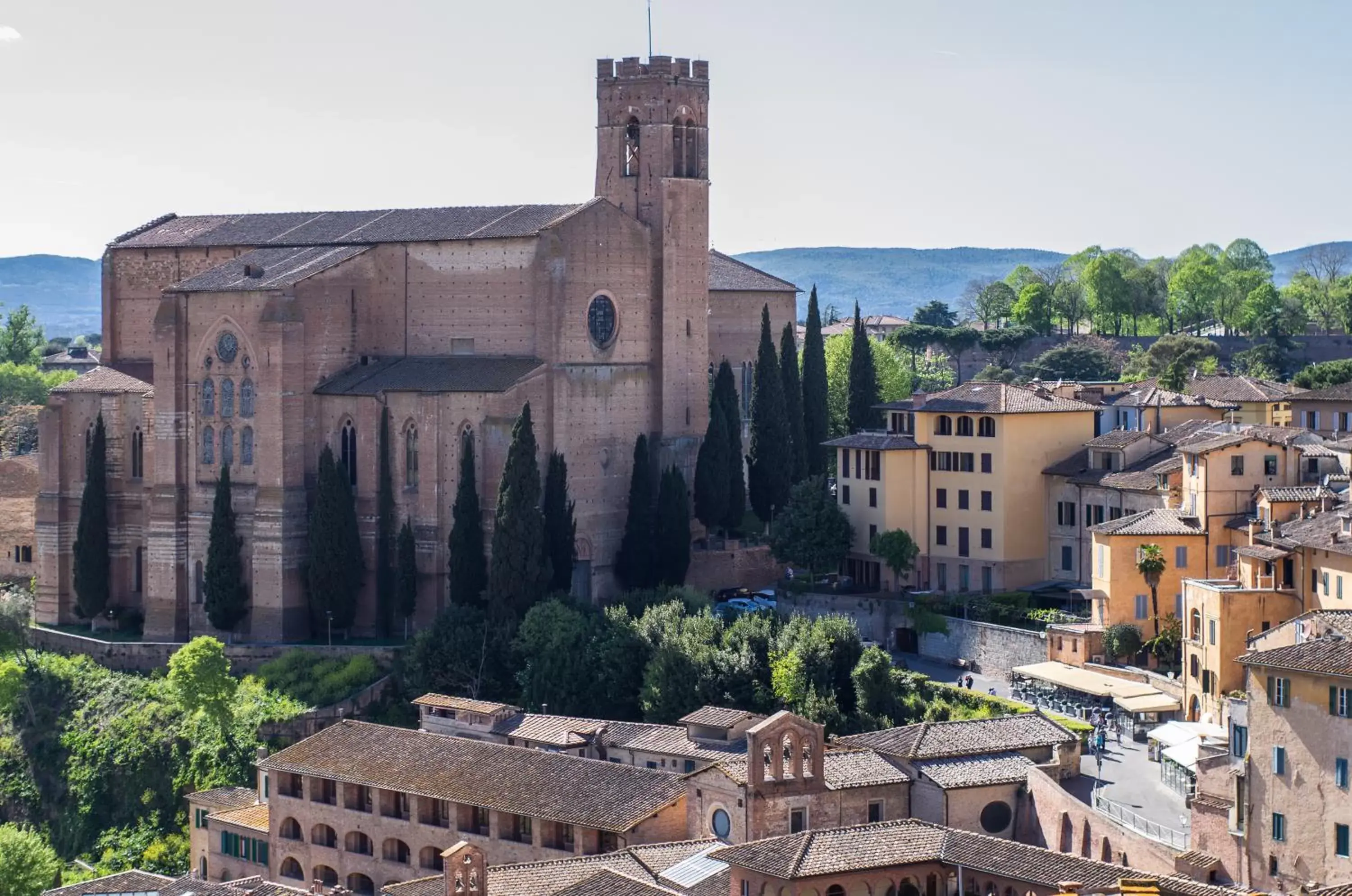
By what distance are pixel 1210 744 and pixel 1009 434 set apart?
60.0ft

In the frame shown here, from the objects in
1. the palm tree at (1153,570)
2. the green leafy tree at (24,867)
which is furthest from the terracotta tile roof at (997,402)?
the green leafy tree at (24,867)

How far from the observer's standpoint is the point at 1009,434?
62.4 meters

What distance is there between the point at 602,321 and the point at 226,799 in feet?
53.0

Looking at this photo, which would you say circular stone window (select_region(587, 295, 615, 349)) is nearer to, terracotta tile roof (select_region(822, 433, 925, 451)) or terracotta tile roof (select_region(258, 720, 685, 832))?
terracotta tile roof (select_region(822, 433, 925, 451))

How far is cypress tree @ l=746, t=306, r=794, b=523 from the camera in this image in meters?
69.1

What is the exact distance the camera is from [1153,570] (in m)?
55.6

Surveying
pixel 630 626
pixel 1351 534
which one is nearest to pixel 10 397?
pixel 630 626

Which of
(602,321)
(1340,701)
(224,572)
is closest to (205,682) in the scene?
(224,572)

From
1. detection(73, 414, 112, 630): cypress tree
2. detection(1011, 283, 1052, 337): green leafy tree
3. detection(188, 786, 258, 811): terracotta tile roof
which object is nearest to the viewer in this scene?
detection(188, 786, 258, 811): terracotta tile roof

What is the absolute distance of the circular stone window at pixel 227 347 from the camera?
6625 cm

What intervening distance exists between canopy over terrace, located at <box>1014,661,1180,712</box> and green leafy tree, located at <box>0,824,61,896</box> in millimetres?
21603

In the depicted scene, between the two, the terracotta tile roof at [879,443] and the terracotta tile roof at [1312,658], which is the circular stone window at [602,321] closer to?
the terracotta tile roof at [879,443]

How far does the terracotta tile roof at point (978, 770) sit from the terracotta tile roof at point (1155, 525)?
34.0 ft

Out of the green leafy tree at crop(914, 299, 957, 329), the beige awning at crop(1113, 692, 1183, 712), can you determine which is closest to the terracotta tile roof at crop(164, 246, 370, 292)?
the beige awning at crop(1113, 692, 1183, 712)
